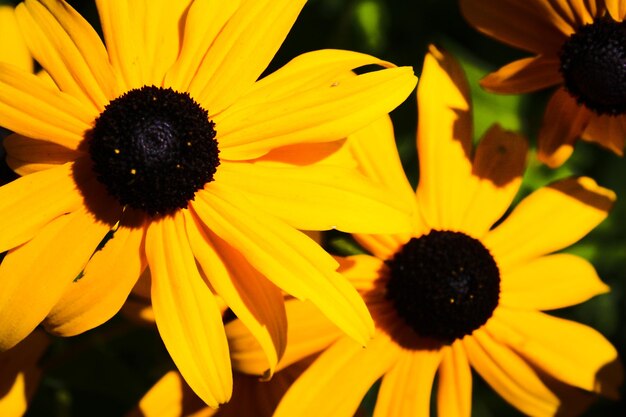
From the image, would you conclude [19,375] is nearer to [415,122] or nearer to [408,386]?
[408,386]

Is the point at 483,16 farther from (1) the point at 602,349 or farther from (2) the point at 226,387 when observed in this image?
(2) the point at 226,387

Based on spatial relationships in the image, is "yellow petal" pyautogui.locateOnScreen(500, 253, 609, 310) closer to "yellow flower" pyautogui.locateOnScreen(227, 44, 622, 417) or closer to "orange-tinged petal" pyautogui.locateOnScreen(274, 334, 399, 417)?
"yellow flower" pyautogui.locateOnScreen(227, 44, 622, 417)

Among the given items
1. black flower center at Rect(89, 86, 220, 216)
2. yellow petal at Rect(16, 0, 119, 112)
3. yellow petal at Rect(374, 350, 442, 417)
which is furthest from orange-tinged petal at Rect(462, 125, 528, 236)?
yellow petal at Rect(16, 0, 119, 112)

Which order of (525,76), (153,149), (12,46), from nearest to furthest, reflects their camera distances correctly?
(153,149)
(525,76)
(12,46)

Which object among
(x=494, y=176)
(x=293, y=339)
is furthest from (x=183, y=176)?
(x=494, y=176)

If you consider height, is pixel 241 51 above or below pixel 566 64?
above

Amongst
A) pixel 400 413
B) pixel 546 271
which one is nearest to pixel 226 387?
pixel 400 413

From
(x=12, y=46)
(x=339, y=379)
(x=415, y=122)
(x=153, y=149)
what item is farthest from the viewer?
(x=415, y=122)
